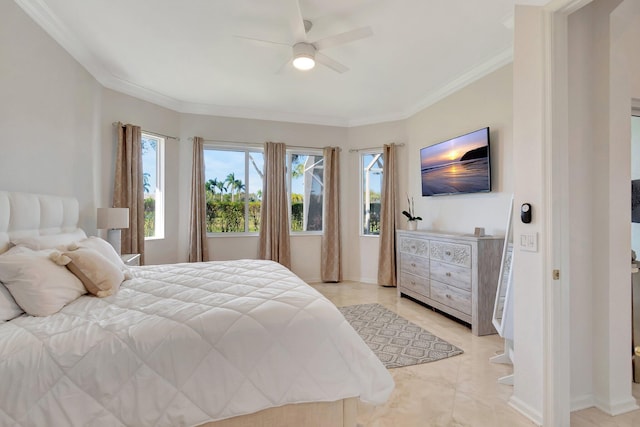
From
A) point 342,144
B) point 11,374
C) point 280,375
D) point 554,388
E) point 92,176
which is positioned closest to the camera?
point 11,374

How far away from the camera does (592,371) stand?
1.88 m

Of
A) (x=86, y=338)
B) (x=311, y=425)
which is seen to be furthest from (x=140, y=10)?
(x=311, y=425)

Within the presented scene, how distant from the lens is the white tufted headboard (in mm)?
1850

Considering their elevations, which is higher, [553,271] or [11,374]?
[553,271]

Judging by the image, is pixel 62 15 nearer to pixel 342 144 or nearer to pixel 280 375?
→ pixel 280 375

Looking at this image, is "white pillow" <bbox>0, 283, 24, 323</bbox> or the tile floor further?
the tile floor

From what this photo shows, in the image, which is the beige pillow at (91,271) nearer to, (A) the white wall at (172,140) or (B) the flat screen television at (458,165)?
(A) the white wall at (172,140)

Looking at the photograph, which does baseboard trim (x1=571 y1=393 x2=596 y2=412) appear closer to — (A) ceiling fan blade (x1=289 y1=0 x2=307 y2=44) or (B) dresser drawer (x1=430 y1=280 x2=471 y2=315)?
(B) dresser drawer (x1=430 y1=280 x2=471 y2=315)

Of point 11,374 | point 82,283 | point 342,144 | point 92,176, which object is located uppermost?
point 342,144

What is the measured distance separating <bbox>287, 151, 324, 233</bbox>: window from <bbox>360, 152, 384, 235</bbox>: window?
733 mm

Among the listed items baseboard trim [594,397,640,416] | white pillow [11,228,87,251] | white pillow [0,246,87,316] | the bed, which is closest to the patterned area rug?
baseboard trim [594,397,640,416]

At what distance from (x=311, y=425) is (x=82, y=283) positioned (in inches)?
58.1

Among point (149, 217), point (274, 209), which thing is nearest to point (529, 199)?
point (274, 209)

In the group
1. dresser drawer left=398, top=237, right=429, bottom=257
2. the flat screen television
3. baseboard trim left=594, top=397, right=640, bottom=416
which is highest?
the flat screen television
